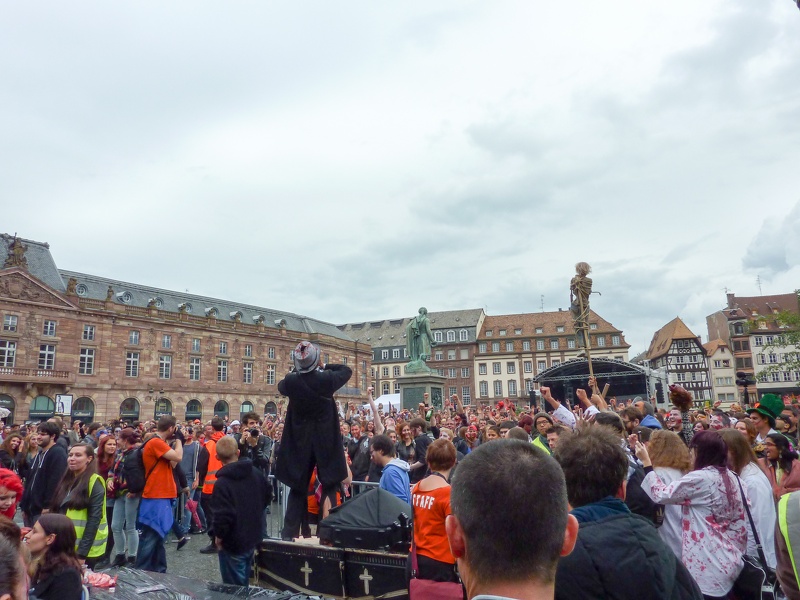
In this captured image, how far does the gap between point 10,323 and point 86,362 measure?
21.1ft

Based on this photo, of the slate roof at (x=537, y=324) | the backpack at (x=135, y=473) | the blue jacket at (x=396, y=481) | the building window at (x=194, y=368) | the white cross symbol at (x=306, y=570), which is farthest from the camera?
the slate roof at (x=537, y=324)

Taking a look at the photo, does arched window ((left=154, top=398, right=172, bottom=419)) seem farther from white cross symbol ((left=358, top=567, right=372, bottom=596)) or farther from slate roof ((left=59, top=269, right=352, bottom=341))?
white cross symbol ((left=358, top=567, right=372, bottom=596))

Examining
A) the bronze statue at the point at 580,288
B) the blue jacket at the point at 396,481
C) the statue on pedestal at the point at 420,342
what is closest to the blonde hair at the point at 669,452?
the blue jacket at the point at 396,481

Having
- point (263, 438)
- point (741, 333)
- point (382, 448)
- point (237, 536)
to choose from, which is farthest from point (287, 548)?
point (741, 333)

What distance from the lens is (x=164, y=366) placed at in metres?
52.3

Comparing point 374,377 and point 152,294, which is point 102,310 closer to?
point 152,294

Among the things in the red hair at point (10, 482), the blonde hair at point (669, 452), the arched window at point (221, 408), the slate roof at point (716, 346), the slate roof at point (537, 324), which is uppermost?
the slate roof at point (537, 324)

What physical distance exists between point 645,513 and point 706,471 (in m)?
0.52

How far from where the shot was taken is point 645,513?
3.98 m

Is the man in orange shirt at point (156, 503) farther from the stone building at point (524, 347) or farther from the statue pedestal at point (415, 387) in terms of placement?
the stone building at point (524, 347)

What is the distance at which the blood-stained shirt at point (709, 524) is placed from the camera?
3.77 metres

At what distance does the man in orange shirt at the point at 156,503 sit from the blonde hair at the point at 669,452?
5407 millimetres

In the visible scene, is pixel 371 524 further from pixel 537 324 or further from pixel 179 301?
pixel 537 324

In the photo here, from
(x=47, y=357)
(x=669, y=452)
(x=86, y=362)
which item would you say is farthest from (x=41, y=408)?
(x=669, y=452)
